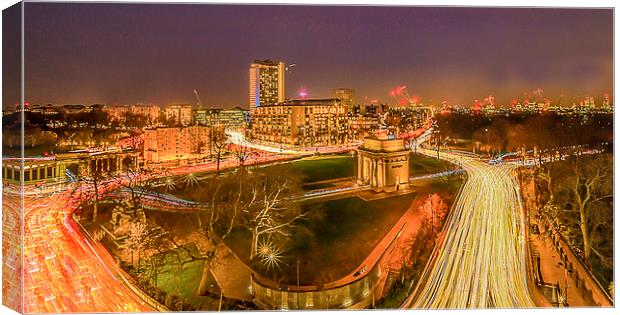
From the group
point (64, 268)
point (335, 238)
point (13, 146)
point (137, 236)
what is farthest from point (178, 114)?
point (335, 238)

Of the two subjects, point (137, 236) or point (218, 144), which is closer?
point (137, 236)

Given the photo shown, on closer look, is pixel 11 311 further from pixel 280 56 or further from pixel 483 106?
pixel 483 106

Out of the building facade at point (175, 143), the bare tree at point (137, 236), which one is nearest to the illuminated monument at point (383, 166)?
the building facade at point (175, 143)

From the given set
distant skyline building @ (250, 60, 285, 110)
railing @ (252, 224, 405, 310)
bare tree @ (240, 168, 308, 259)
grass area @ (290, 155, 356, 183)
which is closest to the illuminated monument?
grass area @ (290, 155, 356, 183)

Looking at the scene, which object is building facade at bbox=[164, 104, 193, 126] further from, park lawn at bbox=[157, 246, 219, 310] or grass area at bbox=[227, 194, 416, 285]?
park lawn at bbox=[157, 246, 219, 310]

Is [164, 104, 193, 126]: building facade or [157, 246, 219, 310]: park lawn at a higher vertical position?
[164, 104, 193, 126]: building facade

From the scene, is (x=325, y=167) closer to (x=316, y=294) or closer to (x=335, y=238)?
(x=335, y=238)
